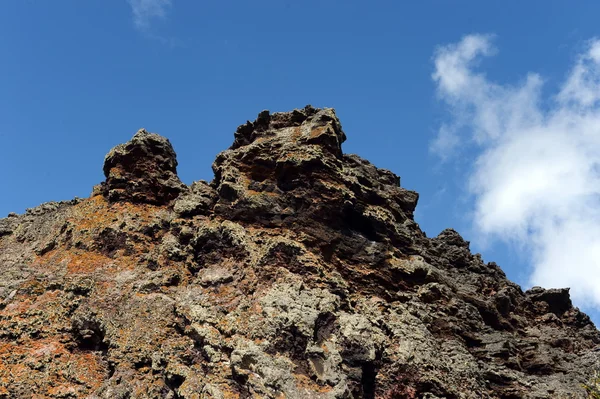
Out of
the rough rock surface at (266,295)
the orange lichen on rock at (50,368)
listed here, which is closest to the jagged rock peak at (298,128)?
the rough rock surface at (266,295)

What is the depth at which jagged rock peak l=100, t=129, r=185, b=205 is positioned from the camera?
1197 inches

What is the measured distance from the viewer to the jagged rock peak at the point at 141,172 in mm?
30406

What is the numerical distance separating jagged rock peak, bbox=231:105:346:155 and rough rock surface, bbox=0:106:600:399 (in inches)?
4.8

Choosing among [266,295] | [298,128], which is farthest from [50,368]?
[298,128]

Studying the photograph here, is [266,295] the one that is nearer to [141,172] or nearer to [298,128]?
[298,128]

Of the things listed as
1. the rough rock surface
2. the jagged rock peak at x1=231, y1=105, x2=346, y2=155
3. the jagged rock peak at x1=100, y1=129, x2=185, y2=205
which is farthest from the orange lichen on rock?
the jagged rock peak at x1=231, y1=105, x2=346, y2=155

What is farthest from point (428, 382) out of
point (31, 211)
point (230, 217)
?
point (31, 211)

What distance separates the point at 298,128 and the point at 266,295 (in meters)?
12.5

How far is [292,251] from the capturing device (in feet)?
79.2

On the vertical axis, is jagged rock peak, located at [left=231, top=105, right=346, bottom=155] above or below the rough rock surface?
above

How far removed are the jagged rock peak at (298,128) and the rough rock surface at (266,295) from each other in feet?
0.40

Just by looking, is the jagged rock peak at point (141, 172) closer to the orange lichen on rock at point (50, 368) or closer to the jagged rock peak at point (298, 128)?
the jagged rock peak at point (298, 128)

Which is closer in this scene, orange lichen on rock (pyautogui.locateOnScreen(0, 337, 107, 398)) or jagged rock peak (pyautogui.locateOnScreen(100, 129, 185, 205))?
orange lichen on rock (pyautogui.locateOnScreen(0, 337, 107, 398))

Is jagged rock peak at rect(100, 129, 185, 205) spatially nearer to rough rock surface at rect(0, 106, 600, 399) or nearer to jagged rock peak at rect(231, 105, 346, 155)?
rough rock surface at rect(0, 106, 600, 399)
